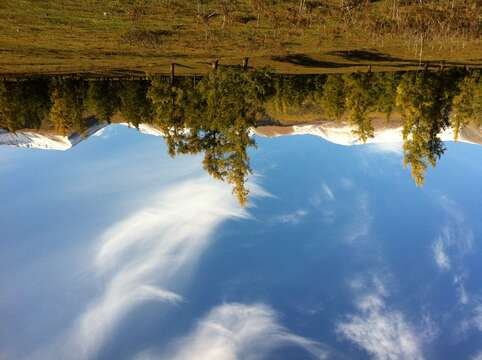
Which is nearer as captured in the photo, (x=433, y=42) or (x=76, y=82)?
(x=433, y=42)

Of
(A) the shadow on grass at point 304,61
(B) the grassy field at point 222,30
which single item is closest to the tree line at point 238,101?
(A) the shadow on grass at point 304,61

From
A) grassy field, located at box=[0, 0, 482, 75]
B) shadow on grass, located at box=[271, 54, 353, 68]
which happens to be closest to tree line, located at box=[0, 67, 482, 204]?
shadow on grass, located at box=[271, 54, 353, 68]

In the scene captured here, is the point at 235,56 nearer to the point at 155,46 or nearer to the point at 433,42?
the point at 155,46

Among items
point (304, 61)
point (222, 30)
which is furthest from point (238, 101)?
point (222, 30)

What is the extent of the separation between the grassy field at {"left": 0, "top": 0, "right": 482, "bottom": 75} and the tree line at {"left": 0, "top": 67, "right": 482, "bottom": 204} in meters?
8.00

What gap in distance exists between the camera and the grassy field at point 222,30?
34.8 m

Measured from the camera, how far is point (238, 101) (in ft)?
179

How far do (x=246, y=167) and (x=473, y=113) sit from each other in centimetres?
4548

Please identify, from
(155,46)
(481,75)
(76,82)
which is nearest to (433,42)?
(481,75)

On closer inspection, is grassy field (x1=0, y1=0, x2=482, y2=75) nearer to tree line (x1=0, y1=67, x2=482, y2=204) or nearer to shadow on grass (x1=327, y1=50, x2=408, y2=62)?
shadow on grass (x1=327, y1=50, x2=408, y2=62)

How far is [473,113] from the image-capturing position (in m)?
69.4

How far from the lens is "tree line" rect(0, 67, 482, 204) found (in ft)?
177

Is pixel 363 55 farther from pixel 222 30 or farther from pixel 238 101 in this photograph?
pixel 222 30

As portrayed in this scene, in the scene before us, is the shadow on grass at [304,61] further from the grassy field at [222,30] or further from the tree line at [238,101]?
the tree line at [238,101]
